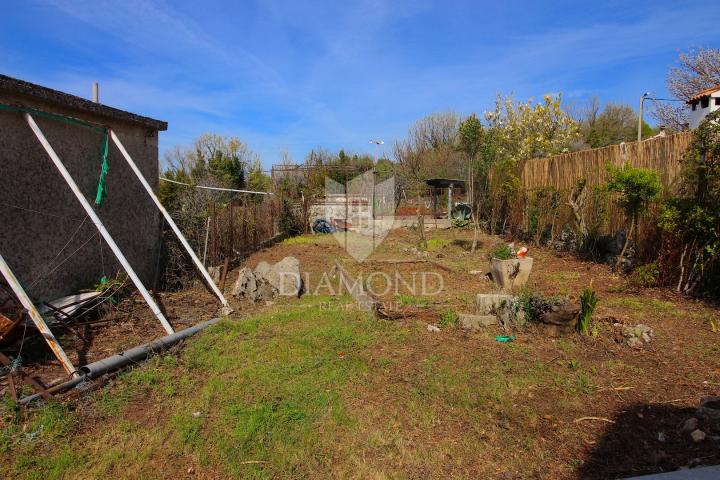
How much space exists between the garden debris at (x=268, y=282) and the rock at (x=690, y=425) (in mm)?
5349

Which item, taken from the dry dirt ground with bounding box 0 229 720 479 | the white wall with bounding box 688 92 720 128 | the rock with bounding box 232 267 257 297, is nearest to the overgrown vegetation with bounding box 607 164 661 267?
the dry dirt ground with bounding box 0 229 720 479

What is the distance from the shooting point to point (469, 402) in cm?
362

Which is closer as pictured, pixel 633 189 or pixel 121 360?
pixel 121 360

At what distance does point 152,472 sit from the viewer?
2801 millimetres

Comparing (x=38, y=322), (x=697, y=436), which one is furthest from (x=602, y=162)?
(x=38, y=322)

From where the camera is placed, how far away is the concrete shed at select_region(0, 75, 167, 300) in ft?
16.1

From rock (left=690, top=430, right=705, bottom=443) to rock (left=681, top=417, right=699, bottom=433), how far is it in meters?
0.06

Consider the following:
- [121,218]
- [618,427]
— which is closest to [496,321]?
[618,427]

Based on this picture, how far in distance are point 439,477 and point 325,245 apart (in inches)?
445

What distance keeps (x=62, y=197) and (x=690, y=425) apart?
6.60m

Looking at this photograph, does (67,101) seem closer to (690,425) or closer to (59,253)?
(59,253)

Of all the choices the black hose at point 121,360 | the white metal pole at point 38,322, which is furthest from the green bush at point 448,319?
the white metal pole at point 38,322

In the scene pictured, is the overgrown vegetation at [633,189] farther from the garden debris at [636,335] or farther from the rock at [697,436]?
the rock at [697,436]

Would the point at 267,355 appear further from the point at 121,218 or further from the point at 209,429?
the point at 121,218
